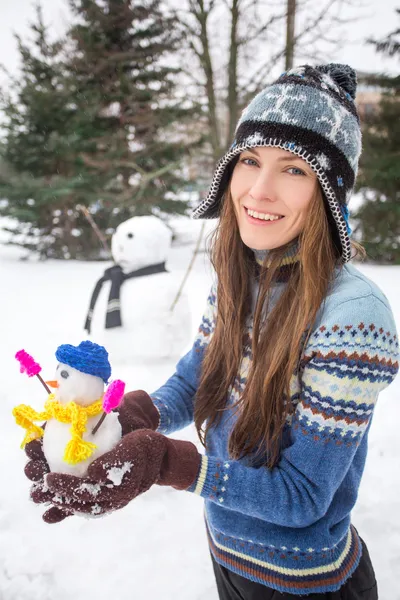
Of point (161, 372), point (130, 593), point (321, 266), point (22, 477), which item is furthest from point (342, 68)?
point (161, 372)

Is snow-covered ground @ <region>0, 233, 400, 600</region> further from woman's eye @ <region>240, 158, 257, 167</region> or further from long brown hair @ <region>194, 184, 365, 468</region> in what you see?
woman's eye @ <region>240, 158, 257, 167</region>

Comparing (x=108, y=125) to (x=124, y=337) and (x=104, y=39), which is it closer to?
(x=104, y=39)

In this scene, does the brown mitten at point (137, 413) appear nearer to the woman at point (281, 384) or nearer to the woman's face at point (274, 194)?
the woman at point (281, 384)

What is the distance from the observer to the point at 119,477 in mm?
880

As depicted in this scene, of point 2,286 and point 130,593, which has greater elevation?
point 2,286

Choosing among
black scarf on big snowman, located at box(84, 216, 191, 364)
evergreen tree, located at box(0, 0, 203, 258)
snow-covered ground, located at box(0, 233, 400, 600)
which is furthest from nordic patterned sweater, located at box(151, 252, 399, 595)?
evergreen tree, located at box(0, 0, 203, 258)

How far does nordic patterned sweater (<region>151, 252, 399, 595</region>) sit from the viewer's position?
906 mm

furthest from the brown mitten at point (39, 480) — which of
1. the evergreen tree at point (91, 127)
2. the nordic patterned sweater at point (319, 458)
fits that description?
the evergreen tree at point (91, 127)

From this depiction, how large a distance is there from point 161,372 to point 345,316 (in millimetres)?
3130

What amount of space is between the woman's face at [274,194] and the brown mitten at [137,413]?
540 mm

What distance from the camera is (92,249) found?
10625mm

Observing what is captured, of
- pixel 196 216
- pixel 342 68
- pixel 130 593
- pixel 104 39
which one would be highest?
pixel 104 39

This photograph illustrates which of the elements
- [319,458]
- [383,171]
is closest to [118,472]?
[319,458]

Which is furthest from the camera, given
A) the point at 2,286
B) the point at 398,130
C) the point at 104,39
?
the point at 104,39
